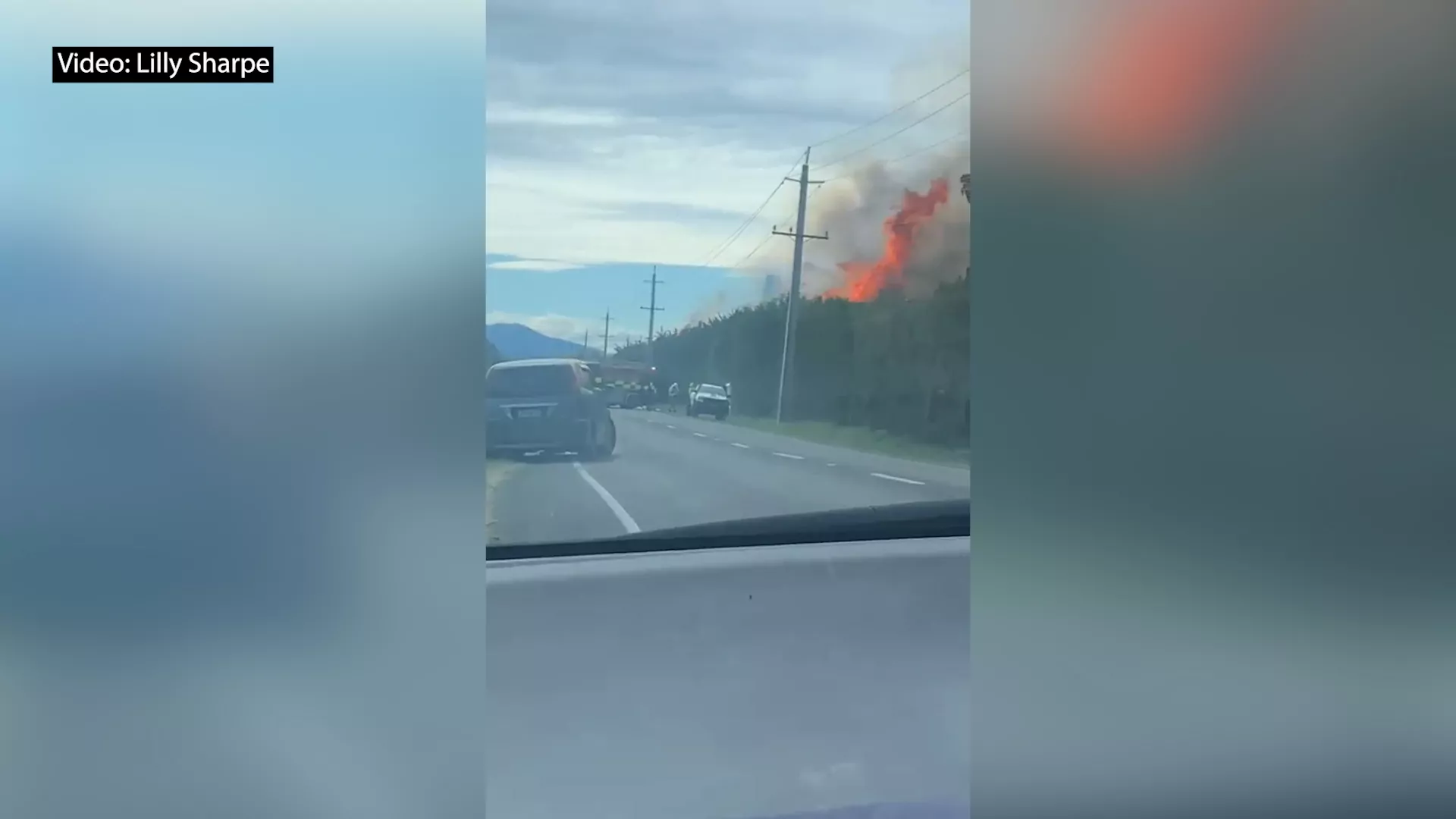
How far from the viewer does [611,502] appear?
6.72 m

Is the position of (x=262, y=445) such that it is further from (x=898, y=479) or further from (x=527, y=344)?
(x=898, y=479)

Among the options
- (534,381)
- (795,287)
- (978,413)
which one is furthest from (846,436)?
(978,413)

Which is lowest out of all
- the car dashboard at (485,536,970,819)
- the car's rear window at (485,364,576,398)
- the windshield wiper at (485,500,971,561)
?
the car dashboard at (485,536,970,819)

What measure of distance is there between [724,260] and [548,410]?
6.11ft

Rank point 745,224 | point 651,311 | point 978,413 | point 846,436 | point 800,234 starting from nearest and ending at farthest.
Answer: point 978,413, point 745,224, point 651,311, point 800,234, point 846,436

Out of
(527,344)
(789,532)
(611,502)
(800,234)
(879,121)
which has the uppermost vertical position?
(879,121)

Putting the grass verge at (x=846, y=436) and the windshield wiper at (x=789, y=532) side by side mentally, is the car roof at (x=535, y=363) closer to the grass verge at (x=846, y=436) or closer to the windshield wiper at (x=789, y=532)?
the windshield wiper at (x=789, y=532)

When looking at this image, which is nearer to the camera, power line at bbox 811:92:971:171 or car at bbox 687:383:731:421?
power line at bbox 811:92:971:171

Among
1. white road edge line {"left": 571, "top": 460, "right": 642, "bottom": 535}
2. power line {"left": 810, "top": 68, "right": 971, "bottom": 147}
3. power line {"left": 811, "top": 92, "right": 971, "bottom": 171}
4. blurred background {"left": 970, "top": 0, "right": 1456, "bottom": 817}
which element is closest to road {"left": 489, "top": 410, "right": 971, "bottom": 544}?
white road edge line {"left": 571, "top": 460, "right": 642, "bottom": 535}

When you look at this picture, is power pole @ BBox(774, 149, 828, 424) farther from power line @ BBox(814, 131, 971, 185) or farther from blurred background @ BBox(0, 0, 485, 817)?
blurred background @ BBox(0, 0, 485, 817)

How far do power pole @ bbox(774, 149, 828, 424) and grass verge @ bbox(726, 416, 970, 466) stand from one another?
0.16 metres

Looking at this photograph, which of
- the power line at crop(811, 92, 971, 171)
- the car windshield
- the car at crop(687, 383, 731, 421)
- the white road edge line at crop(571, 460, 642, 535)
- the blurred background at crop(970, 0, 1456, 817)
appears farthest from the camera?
the car at crop(687, 383, 731, 421)

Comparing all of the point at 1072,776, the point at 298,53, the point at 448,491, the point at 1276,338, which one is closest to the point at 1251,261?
the point at 1276,338

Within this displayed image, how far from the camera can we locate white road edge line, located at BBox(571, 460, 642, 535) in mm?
6223
